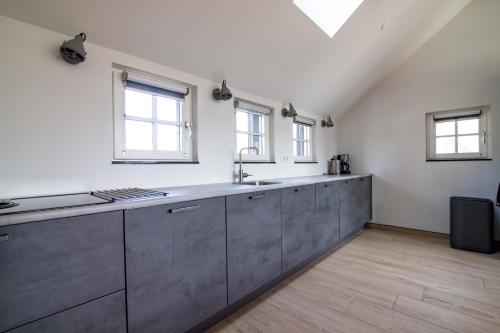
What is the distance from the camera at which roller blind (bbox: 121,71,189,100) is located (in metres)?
1.73

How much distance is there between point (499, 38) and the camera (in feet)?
9.60

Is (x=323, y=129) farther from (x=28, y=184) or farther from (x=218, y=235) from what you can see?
(x=28, y=184)

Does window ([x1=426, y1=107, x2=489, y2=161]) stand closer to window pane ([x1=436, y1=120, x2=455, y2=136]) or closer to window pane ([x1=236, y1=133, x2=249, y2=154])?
window pane ([x1=436, y1=120, x2=455, y2=136])

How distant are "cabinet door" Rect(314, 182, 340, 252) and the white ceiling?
4.17 feet

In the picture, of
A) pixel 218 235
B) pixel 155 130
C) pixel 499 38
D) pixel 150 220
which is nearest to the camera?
pixel 150 220

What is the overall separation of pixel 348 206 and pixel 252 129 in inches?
66.0

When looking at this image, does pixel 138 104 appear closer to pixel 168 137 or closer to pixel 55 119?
pixel 168 137

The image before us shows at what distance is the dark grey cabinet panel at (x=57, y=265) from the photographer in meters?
0.83

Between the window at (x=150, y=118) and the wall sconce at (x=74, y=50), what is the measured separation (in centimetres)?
28

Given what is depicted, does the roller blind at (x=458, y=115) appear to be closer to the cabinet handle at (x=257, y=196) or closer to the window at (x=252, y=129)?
the window at (x=252, y=129)

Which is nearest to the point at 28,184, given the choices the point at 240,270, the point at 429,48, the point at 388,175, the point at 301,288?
the point at 240,270

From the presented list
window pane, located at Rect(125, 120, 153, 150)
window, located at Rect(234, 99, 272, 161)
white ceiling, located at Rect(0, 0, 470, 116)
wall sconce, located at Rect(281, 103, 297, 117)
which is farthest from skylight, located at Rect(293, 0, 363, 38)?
window pane, located at Rect(125, 120, 153, 150)

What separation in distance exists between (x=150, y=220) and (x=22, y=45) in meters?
1.18

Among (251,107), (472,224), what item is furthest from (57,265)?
(472,224)
